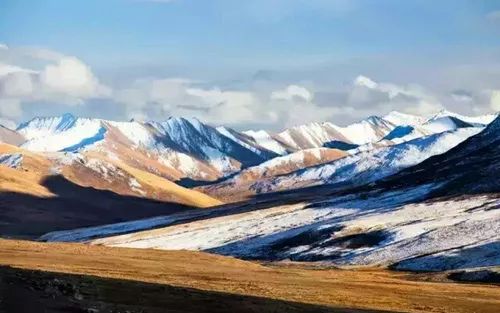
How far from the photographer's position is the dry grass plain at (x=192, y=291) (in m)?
57.2

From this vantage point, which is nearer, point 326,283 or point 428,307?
point 428,307

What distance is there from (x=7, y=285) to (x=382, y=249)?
11940 centimetres

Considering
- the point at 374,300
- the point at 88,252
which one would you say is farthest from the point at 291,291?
the point at 88,252

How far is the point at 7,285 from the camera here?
2500 inches

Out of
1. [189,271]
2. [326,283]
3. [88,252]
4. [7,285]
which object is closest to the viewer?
[7,285]

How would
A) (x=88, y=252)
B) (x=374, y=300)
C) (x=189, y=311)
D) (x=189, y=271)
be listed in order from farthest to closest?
(x=88, y=252), (x=189, y=271), (x=374, y=300), (x=189, y=311)

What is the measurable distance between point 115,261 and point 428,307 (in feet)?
195

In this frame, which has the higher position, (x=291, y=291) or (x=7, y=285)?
(x=7, y=285)

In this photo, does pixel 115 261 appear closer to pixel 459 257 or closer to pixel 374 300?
pixel 374 300

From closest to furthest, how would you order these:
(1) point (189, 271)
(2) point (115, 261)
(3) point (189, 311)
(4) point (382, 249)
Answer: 1. (3) point (189, 311)
2. (1) point (189, 271)
3. (2) point (115, 261)
4. (4) point (382, 249)

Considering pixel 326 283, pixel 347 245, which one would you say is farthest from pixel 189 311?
pixel 347 245

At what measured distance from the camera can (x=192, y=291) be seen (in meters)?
71.7

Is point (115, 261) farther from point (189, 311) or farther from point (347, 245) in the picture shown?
point (347, 245)

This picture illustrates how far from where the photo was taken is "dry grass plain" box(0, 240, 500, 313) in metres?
57.2
